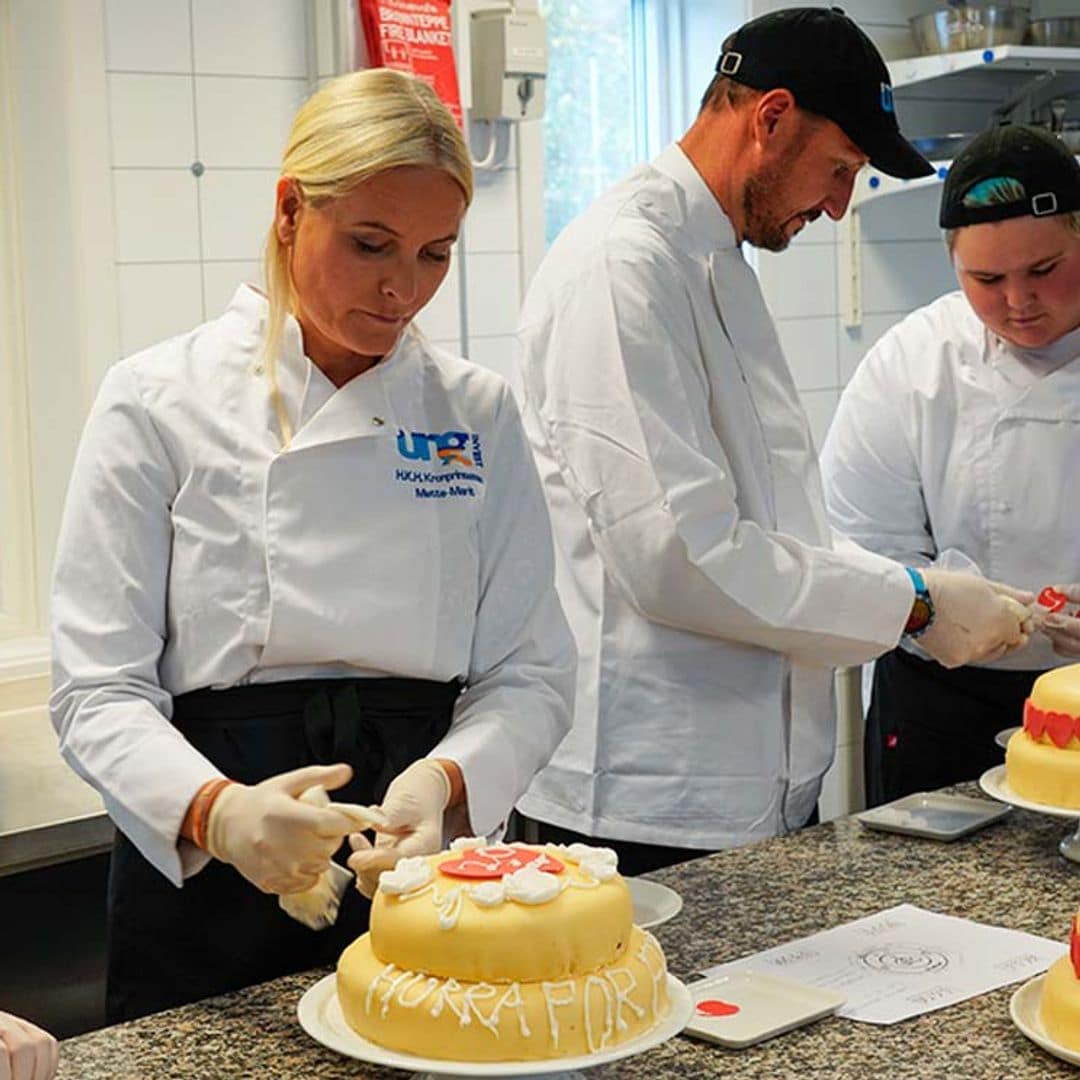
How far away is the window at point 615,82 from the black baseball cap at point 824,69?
1831mm

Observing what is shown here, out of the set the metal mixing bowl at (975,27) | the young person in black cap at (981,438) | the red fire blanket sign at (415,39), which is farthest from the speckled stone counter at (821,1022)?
the metal mixing bowl at (975,27)

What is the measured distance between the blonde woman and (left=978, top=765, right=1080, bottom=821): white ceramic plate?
0.47 metres

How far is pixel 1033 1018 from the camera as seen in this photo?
1.33 meters

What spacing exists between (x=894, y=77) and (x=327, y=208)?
262 centimetres

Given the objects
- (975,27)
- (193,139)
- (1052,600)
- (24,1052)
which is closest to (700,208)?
(1052,600)

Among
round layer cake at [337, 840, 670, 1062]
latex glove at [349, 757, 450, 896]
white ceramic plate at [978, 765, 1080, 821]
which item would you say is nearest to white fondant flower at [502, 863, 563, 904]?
round layer cake at [337, 840, 670, 1062]

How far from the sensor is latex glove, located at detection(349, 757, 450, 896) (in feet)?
4.57

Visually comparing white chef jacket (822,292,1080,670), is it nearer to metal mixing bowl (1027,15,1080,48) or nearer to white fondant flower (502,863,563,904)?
white fondant flower (502,863,563,904)

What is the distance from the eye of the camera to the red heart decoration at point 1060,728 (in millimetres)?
1733

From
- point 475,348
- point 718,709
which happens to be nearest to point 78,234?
point 475,348

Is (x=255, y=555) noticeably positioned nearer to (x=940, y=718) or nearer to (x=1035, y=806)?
(x=1035, y=806)

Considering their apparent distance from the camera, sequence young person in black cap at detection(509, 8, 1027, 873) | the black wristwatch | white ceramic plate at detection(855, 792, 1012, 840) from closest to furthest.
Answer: white ceramic plate at detection(855, 792, 1012, 840) < young person in black cap at detection(509, 8, 1027, 873) < the black wristwatch

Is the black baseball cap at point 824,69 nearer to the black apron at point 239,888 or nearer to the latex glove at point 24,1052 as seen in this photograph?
the black apron at point 239,888

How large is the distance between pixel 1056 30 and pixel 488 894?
10.3 ft
